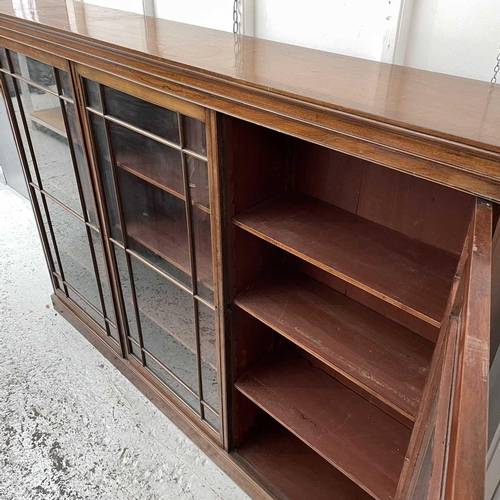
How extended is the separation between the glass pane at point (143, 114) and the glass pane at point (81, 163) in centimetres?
27

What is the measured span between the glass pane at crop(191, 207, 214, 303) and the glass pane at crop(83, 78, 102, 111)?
512 mm

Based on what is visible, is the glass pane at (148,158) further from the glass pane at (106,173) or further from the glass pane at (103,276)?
the glass pane at (103,276)

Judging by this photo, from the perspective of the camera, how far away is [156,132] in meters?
1.41

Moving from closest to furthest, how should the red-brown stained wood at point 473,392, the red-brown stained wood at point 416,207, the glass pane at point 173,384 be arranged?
the red-brown stained wood at point 473,392 < the red-brown stained wood at point 416,207 < the glass pane at point 173,384

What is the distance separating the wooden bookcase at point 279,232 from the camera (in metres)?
0.78

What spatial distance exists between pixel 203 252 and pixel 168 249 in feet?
0.78

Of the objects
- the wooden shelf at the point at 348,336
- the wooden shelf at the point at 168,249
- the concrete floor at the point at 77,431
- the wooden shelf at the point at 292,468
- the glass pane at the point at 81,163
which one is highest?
the glass pane at the point at 81,163

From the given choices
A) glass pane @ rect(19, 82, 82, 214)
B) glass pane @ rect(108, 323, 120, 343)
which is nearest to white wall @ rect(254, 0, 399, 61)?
glass pane @ rect(19, 82, 82, 214)

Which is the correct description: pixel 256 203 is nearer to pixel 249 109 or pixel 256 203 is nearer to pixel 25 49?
pixel 249 109

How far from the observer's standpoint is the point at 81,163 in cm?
184

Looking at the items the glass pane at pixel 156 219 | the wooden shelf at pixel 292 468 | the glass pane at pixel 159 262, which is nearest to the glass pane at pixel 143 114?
the glass pane at pixel 156 219

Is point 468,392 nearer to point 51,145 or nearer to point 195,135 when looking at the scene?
point 195,135

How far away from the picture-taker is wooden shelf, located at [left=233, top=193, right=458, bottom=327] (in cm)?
102

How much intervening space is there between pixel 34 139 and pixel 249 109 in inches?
54.8
